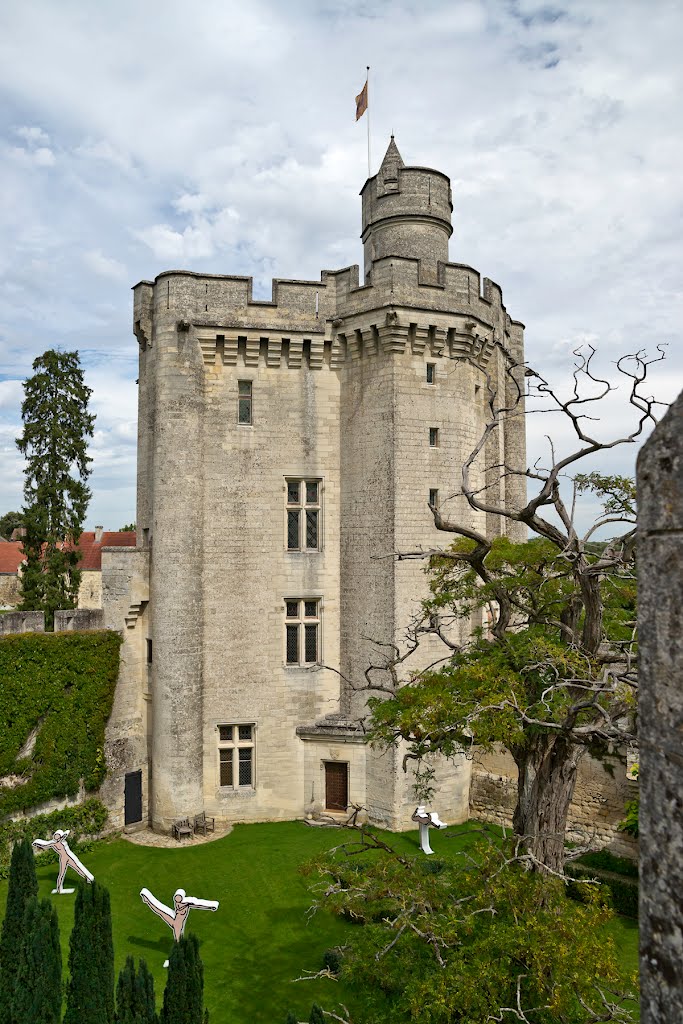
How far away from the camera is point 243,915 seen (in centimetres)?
1488

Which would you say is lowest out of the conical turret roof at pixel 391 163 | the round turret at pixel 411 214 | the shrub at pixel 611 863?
the shrub at pixel 611 863

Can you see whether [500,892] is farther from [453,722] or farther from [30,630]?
[30,630]

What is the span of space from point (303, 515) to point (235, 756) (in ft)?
24.7

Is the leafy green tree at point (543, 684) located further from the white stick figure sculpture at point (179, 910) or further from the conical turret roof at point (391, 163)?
the conical turret roof at point (391, 163)

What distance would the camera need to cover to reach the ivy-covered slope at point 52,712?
17984 millimetres

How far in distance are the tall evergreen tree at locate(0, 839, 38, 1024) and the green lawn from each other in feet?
8.51

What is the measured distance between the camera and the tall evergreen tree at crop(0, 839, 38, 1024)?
1046 cm

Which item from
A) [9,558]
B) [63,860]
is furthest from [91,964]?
[9,558]

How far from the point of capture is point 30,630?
1912 cm

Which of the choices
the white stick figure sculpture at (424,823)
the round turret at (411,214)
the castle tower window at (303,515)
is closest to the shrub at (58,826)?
the white stick figure sculpture at (424,823)

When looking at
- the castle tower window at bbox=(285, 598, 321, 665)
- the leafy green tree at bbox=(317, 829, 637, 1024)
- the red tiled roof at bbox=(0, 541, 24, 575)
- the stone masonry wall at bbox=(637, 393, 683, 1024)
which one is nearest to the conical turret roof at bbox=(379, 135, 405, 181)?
A: the castle tower window at bbox=(285, 598, 321, 665)

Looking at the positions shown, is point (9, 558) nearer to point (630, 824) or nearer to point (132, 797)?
point (132, 797)

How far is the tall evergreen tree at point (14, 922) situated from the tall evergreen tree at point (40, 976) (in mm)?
326

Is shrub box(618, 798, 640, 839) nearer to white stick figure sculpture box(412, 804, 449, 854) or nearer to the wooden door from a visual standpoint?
white stick figure sculpture box(412, 804, 449, 854)
